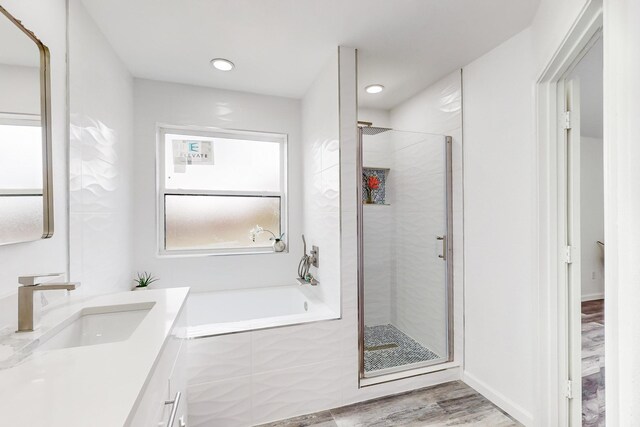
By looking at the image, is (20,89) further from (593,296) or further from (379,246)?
(593,296)

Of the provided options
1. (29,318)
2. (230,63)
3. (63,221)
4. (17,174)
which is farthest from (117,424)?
(230,63)

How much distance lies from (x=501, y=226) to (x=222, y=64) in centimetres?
229

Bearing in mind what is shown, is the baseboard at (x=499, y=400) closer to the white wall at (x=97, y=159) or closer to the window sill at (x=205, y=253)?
the window sill at (x=205, y=253)

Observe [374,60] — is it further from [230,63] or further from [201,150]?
[201,150]

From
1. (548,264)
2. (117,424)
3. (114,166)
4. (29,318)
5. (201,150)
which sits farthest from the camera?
(201,150)

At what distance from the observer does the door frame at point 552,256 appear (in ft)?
4.99

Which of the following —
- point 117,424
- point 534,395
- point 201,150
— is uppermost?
point 201,150


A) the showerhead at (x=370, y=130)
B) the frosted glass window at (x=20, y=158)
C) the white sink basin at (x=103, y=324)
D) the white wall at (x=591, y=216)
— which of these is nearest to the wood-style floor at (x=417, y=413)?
the white wall at (x=591, y=216)

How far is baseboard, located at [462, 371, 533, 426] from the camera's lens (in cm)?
173

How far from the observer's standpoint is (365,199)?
2.23 m

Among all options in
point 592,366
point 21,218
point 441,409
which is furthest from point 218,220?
point 592,366

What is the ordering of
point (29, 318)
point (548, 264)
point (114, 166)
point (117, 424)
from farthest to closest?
point (114, 166)
point (548, 264)
point (29, 318)
point (117, 424)

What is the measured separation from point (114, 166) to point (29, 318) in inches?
49.9

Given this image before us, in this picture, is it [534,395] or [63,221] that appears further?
[534,395]
